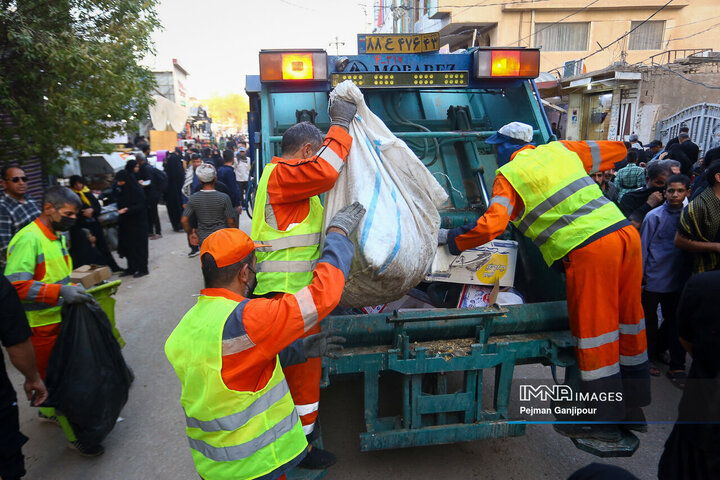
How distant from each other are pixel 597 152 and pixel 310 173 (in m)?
1.67

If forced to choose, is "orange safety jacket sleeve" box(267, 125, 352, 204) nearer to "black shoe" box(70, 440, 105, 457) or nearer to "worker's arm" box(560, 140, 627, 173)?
"worker's arm" box(560, 140, 627, 173)

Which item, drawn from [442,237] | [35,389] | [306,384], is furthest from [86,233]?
Answer: [442,237]

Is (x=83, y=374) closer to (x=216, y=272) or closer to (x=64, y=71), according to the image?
(x=216, y=272)

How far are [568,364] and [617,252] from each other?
1.93ft

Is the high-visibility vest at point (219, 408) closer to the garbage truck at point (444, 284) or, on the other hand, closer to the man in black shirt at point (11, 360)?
the garbage truck at point (444, 284)

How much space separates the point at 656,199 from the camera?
367 cm

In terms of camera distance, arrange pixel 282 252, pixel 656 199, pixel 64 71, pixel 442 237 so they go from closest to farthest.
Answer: pixel 282 252 → pixel 442 237 → pixel 656 199 → pixel 64 71

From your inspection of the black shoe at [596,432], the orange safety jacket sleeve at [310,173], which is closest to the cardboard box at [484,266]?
the black shoe at [596,432]

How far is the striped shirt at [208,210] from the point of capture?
16.2 feet

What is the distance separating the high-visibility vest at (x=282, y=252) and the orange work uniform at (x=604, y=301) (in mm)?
785

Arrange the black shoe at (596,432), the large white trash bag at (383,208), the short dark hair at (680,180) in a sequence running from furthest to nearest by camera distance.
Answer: the short dark hair at (680,180)
the black shoe at (596,432)
the large white trash bag at (383,208)

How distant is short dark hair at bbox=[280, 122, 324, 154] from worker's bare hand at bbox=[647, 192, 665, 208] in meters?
2.89

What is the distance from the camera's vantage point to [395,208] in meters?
2.05

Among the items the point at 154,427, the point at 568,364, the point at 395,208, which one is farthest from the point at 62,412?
the point at 568,364
